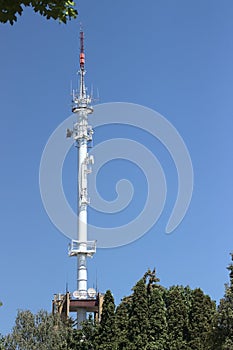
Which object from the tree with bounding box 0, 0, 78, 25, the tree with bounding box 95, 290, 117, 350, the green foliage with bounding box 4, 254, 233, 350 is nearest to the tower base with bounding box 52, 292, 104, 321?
the green foliage with bounding box 4, 254, 233, 350

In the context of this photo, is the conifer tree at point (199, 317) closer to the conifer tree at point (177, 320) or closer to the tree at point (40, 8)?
the conifer tree at point (177, 320)

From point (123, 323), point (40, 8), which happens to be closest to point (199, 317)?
point (123, 323)

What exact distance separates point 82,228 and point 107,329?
462 inches

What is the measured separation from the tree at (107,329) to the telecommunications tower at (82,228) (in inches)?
259

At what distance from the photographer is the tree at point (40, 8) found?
16.6 feet

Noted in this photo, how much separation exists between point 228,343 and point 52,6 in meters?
15.9

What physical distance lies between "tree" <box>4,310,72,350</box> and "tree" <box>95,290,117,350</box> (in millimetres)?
1380

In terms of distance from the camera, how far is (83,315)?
3738 cm

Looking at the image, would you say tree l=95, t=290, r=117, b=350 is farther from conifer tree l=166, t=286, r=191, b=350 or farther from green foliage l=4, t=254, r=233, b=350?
conifer tree l=166, t=286, r=191, b=350

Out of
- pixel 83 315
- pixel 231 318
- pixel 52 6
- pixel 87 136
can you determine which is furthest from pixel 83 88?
pixel 52 6

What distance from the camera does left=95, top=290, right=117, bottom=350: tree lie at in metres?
28.5

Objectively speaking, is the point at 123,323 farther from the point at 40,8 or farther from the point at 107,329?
the point at 40,8

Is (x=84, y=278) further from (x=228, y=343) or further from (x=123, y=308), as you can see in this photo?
(x=228, y=343)

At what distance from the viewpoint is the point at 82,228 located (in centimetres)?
4003
